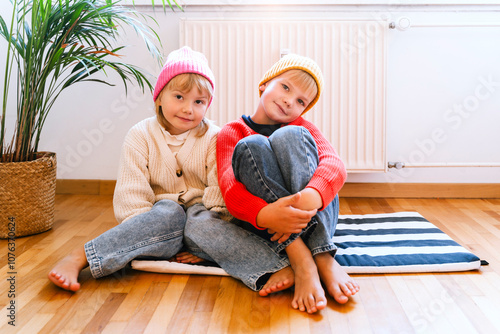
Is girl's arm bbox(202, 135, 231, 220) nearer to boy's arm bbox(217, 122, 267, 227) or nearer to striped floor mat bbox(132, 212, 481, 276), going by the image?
boy's arm bbox(217, 122, 267, 227)

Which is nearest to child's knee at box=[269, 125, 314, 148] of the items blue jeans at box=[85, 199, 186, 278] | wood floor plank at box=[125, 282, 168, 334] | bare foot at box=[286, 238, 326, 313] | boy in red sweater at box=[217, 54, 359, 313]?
boy in red sweater at box=[217, 54, 359, 313]

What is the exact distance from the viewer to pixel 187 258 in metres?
1.44

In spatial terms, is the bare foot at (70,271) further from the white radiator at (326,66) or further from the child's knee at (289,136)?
the white radiator at (326,66)

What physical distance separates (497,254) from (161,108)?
115 centimetres

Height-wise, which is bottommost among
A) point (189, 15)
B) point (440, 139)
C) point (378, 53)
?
point (440, 139)

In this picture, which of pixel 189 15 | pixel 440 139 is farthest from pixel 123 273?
pixel 440 139

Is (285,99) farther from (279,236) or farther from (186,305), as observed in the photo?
(186,305)

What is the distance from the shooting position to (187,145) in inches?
61.6

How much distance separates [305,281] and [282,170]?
0.97ft

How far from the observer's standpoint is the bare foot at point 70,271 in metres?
1.24

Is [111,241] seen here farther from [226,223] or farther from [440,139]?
[440,139]

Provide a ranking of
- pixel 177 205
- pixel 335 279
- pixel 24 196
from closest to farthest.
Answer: pixel 335 279
pixel 177 205
pixel 24 196

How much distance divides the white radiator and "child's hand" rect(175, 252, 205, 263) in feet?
3.03

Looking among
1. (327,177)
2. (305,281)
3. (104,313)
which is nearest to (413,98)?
(327,177)
